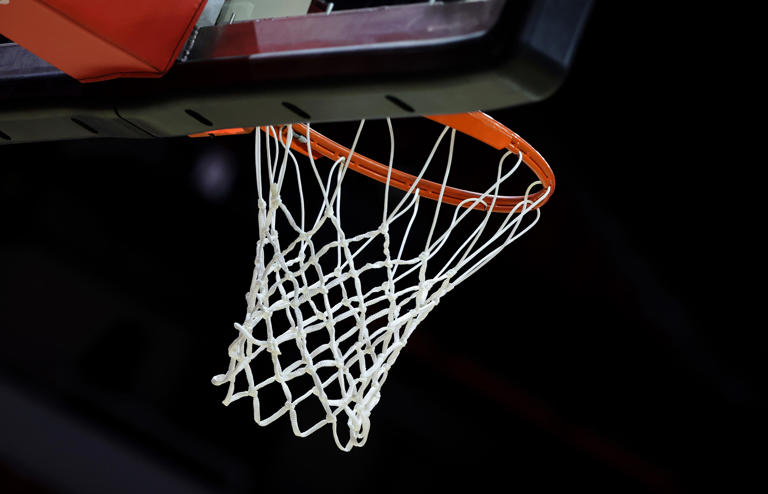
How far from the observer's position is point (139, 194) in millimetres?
2736

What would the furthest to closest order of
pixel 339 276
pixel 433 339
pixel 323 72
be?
pixel 433 339 < pixel 339 276 < pixel 323 72

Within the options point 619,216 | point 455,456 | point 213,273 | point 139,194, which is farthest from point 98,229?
point 619,216

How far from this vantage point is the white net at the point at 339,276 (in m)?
1.01

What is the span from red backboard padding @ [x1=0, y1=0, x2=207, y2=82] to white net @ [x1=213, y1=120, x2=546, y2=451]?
184 millimetres

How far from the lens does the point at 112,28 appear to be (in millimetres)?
783

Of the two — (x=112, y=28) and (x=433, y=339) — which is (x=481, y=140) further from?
(x=433, y=339)

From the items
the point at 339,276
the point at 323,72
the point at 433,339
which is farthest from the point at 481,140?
the point at 433,339

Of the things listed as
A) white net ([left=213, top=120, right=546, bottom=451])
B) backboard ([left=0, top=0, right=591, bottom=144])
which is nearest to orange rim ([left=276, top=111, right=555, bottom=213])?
white net ([left=213, top=120, right=546, bottom=451])

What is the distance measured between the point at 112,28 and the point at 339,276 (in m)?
0.42

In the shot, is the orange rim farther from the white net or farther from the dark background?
the dark background

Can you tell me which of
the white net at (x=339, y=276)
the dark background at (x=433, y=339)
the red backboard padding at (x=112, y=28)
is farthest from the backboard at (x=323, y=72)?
the dark background at (x=433, y=339)

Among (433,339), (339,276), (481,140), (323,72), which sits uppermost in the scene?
(323,72)

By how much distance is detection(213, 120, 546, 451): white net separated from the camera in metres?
1.01

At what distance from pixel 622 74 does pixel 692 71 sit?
0.18 meters
